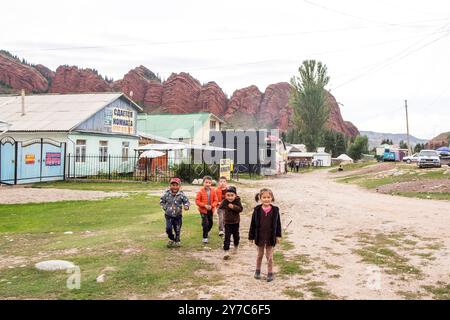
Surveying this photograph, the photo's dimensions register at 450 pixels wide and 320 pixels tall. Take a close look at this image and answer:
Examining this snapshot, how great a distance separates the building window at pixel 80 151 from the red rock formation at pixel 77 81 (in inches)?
3737

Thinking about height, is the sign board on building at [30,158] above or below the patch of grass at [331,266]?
above

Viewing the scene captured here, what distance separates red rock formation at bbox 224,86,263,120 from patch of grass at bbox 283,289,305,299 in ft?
420

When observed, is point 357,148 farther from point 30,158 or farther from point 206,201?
point 206,201

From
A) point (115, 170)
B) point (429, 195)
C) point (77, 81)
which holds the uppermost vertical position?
point (77, 81)

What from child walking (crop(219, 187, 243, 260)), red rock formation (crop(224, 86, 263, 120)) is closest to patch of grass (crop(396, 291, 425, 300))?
child walking (crop(219, 187, 243, 260))

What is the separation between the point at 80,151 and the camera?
27.7 meters

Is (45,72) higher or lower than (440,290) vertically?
higher

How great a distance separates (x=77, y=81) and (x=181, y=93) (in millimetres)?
30880

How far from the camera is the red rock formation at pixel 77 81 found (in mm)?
116562

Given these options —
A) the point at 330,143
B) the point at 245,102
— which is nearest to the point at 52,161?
the point at 330,143

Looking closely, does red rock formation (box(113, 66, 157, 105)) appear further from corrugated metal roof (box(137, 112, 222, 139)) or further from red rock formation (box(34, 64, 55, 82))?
corrugated metal roof (box(137, 112, 222, 139))

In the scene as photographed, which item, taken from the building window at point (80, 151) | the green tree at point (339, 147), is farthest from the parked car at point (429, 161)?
the green tree at point (339, 147)

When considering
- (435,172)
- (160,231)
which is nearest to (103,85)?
(435,172)

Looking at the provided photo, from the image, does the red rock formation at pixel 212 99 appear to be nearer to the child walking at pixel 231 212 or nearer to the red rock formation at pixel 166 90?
the red rock formation at pixel 166 90
